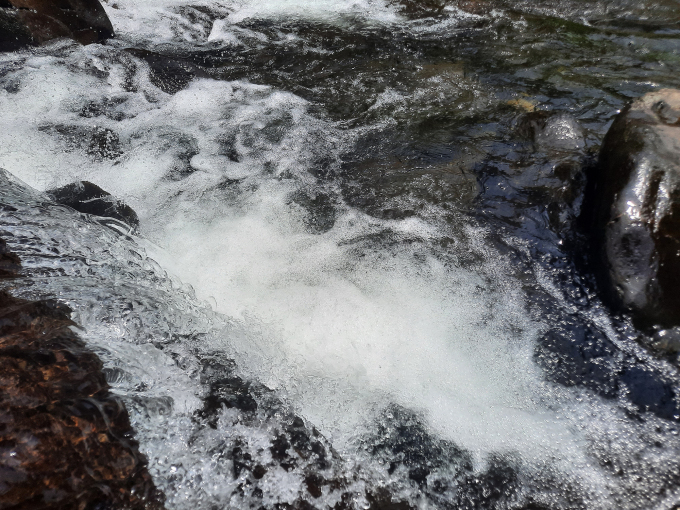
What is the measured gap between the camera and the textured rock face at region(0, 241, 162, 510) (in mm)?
1521

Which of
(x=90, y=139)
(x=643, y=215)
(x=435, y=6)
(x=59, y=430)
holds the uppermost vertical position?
(x=435, y=6)

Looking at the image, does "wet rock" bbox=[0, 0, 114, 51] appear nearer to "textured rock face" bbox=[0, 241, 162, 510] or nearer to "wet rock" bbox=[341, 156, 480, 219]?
"wet rock" bbox=[341, 156, 480, 219]

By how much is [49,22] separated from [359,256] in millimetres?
5352

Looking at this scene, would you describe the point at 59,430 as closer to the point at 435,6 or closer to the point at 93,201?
the point at 93,201

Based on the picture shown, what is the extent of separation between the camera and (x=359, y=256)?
3342mm

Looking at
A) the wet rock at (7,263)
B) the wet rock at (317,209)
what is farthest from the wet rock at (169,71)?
the wet rock at (7,263)

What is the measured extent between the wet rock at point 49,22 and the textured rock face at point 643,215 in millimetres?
6457

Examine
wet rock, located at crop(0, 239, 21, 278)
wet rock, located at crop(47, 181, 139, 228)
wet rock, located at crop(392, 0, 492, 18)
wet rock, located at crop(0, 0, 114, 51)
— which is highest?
wet rock, located at crop(392, 0, 492, 18)

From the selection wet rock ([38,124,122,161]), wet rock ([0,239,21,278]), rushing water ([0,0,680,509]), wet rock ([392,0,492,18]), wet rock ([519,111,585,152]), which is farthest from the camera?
wet rock ([392,0,492,18])

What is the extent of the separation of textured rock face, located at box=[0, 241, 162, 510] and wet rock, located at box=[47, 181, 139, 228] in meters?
1.60

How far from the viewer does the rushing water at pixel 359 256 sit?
2.18m

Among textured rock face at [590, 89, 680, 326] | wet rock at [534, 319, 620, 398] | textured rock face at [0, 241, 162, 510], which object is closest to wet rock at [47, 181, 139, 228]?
textured rock face at [0, 241, 162, 510]

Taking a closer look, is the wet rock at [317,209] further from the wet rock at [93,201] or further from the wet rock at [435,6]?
the wet rock at [435,6]

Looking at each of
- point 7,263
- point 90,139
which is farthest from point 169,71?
point 7,263
